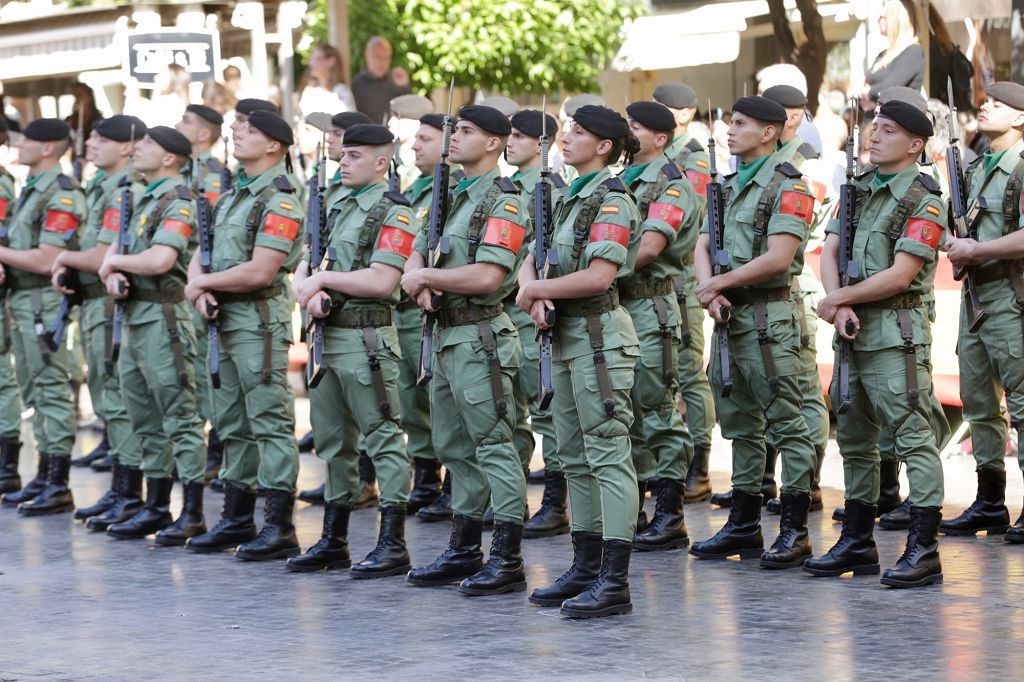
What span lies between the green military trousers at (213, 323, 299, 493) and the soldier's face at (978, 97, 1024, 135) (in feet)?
11.7

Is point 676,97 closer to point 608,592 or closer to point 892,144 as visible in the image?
point 892,144

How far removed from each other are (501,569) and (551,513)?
1.50 meters

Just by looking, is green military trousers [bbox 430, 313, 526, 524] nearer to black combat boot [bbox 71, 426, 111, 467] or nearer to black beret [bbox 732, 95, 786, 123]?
black beret [bbox 732, 95, 786, 123]

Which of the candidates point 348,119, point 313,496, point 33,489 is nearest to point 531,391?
point 313,496

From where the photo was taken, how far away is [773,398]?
26.5 feet

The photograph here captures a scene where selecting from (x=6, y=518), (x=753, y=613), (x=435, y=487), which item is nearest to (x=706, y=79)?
(x=435, y=487)

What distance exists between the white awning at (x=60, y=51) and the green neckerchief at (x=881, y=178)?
518 inches

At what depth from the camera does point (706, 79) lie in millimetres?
14484

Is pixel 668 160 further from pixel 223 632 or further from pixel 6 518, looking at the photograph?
pixel 6 518

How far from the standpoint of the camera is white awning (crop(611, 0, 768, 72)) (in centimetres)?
1423

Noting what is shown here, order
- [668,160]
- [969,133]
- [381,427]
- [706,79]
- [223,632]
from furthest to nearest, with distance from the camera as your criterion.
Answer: [706,79] → [969,133] → [668,160] → [381,427] → [223,632]

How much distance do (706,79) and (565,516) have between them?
6.32 metres

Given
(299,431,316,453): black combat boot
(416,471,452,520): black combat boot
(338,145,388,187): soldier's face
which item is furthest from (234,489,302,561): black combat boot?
(299,431,316,453): black combat boot

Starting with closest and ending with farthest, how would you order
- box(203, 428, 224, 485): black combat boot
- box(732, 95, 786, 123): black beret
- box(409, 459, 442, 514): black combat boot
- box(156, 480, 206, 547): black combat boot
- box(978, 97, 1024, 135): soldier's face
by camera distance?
box(732, 95, 786, 123): black beret
box(978, 97, 1024, 135): soldier's face
box(156, 480, 206, 547): black combat boot
box(409, 459, 442, 514): black combat boot
box(203, 428, 224, 485): black combat boot
